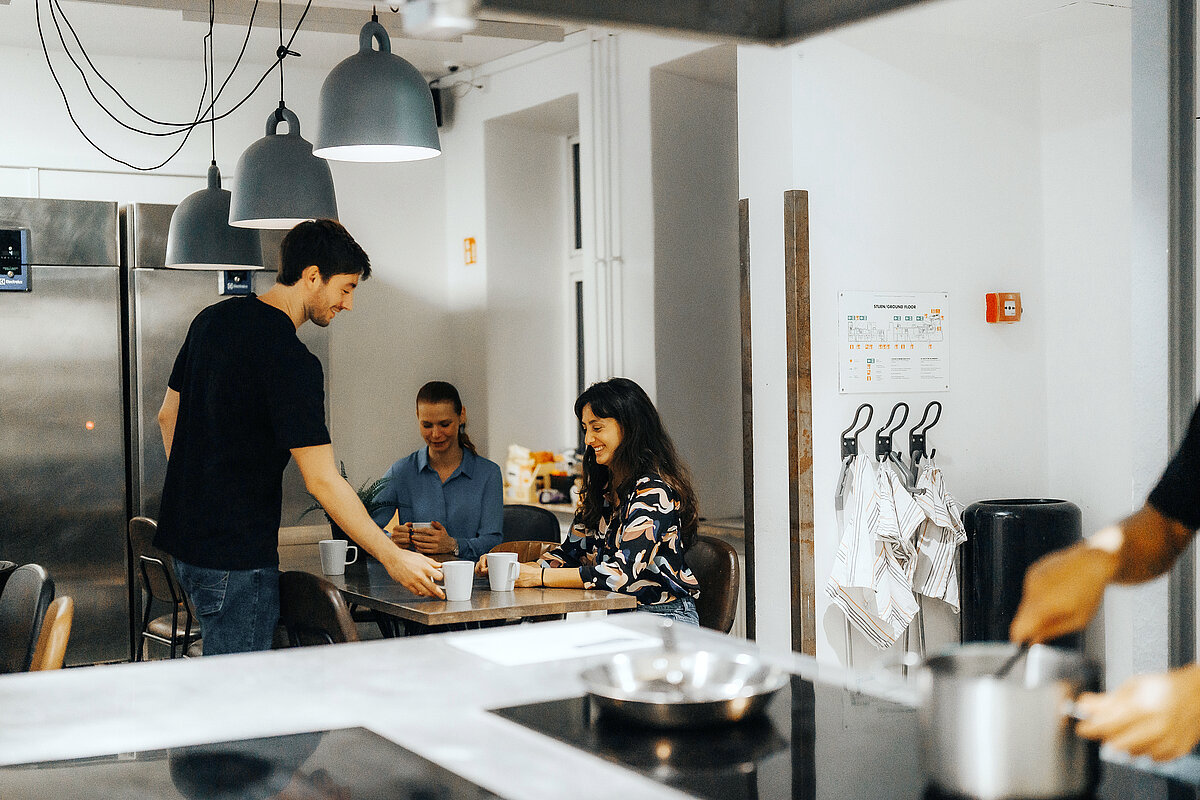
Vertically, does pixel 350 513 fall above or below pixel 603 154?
below

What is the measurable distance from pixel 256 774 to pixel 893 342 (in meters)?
3.05

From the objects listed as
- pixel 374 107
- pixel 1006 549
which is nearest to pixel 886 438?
pixel 1006 549

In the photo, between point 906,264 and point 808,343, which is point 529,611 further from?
point 906,264

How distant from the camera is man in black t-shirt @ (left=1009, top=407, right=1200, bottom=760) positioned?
910mm

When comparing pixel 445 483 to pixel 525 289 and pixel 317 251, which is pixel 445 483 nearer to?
pixel 317 251

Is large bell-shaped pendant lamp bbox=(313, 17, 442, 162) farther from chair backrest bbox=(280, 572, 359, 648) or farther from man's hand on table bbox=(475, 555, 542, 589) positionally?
man's hand on table bbox=(475, 555, 542, 589)

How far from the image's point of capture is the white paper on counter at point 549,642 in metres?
1.69

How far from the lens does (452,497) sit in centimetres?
408

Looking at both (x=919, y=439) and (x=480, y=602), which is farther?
(x=919, y=439)

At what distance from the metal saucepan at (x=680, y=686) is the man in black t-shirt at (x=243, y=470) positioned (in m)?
1.40

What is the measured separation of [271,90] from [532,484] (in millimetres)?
2337

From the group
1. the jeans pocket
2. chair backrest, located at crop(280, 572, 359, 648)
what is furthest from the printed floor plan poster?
the jeans pocket

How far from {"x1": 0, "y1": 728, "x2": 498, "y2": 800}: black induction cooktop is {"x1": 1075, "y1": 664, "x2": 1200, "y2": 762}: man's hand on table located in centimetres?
54

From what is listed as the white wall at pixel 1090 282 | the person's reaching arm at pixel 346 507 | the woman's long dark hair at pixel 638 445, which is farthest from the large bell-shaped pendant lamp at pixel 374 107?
the white wall at pixel 1090 282
